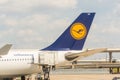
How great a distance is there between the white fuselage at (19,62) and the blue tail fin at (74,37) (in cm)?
132

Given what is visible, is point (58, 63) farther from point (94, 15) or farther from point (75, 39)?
point (94, 15)

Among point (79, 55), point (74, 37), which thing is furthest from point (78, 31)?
point (79, 55)

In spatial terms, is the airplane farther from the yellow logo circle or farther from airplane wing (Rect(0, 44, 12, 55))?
airplane wing (Rect(0, 44, 12, 55))

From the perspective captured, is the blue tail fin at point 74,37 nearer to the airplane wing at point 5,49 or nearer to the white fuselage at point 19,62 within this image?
the white fuselage at point 19,62

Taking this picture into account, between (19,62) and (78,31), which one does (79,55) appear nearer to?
(78,31)

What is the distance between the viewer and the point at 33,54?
4084 centimetres

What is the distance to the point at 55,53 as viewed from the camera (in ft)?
135

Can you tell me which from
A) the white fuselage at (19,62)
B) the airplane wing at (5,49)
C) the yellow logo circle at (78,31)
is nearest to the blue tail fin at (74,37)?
the yellow logo circle at (78,31)

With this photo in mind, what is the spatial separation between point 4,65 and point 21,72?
208 centimetres

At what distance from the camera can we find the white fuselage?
40531 millimetres

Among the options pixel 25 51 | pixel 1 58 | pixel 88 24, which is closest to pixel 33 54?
pixel 25 51

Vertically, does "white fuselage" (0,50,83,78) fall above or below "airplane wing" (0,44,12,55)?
below

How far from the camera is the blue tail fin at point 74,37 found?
4166 centimetres

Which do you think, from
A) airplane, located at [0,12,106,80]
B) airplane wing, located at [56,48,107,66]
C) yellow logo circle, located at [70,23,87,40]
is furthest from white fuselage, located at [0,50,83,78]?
yellow logo circle, located at [70,23,87,40]
